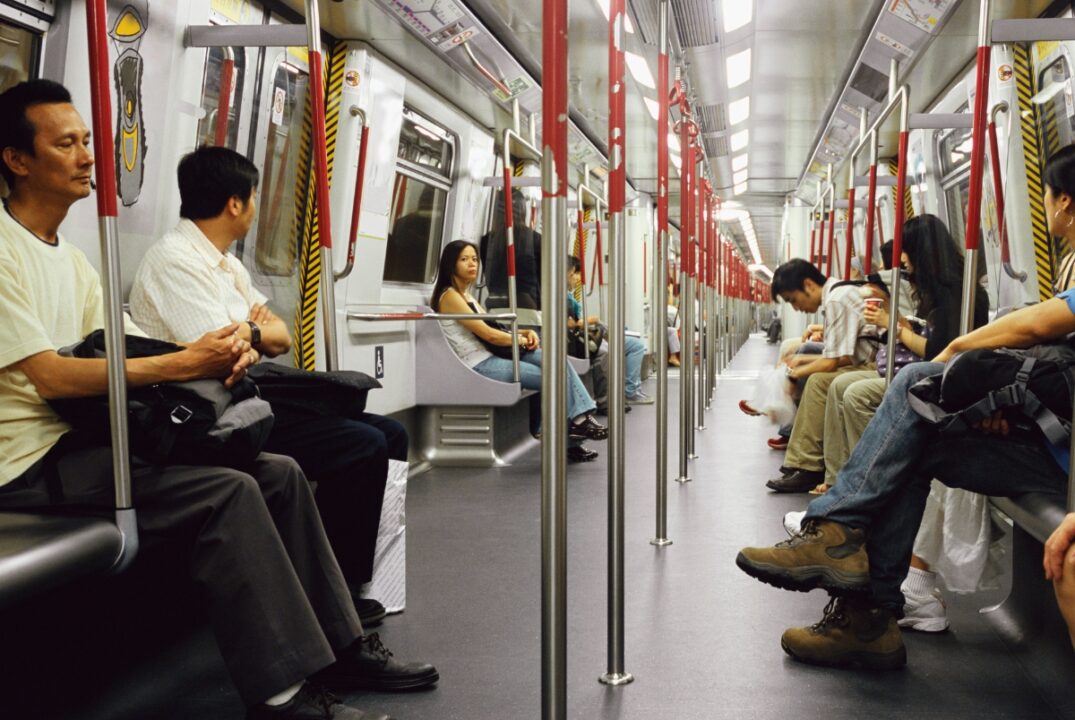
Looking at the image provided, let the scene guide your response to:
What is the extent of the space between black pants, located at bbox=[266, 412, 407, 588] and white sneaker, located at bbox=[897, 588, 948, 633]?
55.3 inches

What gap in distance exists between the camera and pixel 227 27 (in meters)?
3.16

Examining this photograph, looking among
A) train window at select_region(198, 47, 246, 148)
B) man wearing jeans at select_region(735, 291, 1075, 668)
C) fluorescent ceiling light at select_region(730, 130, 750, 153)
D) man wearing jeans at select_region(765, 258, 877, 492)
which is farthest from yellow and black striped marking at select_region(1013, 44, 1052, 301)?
fluorescent ceiling light at select_region(730, 130, 750, 153)

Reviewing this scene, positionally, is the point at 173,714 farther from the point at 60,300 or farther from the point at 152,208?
the point at 152,208

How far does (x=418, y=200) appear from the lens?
6.00m

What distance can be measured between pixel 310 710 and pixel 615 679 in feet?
2.29

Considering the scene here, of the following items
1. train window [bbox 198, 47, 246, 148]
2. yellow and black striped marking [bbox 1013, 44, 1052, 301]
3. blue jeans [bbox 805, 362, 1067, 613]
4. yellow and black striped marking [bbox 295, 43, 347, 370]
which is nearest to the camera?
blue jeans [bbox 805, 362, 1067, 613]

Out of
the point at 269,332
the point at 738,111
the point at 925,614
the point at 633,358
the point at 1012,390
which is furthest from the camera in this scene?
the point at 633,358

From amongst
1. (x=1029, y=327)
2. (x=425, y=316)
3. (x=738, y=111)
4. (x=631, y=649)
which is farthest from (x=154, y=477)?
(x=738, y=111)

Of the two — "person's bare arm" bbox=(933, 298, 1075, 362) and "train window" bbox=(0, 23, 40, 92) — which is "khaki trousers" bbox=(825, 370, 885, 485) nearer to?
"person's bare arm" bbox=(933, 298, 1075, 362)

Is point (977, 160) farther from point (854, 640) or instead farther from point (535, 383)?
point (535, 383)

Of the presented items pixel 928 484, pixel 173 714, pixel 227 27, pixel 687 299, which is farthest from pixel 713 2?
pixel 173 714

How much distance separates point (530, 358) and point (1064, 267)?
3.80 m

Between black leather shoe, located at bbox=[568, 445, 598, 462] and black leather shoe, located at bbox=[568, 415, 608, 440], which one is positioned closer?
black leather shoe, located at bbox=[568, 445, 598, 462]

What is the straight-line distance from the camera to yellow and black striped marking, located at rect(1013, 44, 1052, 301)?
440 cm
